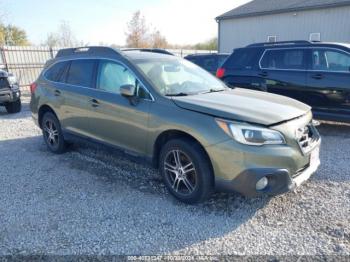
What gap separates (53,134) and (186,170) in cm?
297

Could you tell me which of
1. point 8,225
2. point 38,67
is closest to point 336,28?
point 38,67

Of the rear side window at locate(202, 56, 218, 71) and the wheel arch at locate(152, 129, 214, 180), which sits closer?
the wheel arch at locate(152, 129, 214, 180)

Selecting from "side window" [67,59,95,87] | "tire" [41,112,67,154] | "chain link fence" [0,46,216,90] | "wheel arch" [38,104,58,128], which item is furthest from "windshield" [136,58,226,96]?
"chain link fence" [0,46,216,90]

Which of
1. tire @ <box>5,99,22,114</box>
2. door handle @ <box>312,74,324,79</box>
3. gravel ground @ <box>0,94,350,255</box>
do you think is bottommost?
gravel ground @ <box>0,94,350,255</box>

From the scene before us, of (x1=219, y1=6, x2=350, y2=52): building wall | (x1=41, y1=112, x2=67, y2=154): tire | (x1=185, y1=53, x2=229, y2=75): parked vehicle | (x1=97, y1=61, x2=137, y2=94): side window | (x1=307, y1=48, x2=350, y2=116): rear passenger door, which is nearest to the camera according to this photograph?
(x1=97, y1=61, x2=137, y2=94): side window

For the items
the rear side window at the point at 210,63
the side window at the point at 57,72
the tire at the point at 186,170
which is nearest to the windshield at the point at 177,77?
the tire at the point at 186,170

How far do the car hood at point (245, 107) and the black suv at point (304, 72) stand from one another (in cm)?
254

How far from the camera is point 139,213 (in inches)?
129

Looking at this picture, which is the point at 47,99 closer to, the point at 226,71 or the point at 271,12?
the point at 226,71

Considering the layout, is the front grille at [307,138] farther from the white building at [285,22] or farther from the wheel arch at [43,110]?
the white building at [285,22]

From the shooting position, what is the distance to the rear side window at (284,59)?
6.24 metres

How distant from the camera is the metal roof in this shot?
54.1 ft

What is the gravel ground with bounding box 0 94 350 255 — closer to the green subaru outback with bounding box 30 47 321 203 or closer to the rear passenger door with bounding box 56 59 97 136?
the green subaru outback with bounding box 30 47 321 203

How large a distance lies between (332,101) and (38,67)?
13381 mm
